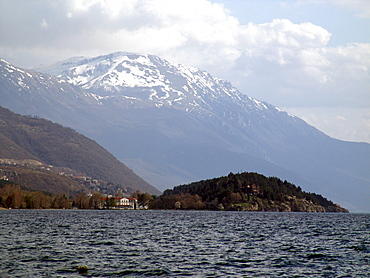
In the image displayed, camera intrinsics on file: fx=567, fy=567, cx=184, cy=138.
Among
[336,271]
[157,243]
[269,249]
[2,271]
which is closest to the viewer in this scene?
[2,271]

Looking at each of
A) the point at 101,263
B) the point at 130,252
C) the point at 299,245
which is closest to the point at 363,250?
the point at 299,245

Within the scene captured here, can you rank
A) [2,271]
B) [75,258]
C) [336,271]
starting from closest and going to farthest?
[2,271]
[336,271]
[75,258]

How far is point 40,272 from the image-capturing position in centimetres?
5912

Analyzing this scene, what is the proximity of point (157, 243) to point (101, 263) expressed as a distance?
84.0ft

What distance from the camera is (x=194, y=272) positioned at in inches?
2405

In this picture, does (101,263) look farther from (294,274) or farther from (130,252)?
(294,274)

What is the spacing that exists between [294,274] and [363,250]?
29.2 metres

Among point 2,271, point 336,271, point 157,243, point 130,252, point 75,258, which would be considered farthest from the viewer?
point 157,243

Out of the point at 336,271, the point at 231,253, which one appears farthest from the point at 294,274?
the point at 231,253

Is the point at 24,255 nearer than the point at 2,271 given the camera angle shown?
No

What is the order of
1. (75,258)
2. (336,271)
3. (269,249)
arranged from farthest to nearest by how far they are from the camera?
(269,249) < (75,258) < (336,271)

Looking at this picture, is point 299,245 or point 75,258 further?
point 299,245

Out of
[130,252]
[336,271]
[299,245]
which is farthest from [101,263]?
[299,245]

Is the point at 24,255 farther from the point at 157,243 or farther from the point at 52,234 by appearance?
the point at 52,234
